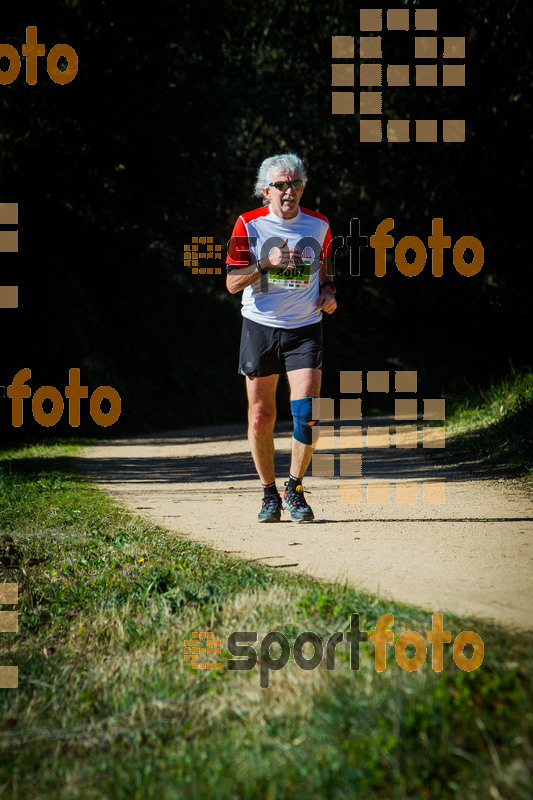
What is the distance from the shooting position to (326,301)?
5711mm

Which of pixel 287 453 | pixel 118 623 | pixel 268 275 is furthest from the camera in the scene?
pixel 287 453

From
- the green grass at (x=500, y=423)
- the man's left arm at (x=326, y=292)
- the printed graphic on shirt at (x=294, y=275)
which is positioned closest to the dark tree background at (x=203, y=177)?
the green grass at (x=500, y=423)

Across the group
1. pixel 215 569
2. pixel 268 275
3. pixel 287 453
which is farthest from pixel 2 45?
pixel 215 569

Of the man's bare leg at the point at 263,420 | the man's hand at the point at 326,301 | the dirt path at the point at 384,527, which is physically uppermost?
the man's hand at the point at 326,301

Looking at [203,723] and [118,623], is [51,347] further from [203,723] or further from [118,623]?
[203,723]

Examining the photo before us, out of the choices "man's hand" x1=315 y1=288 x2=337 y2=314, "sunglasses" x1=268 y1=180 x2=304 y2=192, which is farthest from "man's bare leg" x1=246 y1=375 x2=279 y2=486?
"sunglasses" x1=268 y1=180 x2=304 y2=192

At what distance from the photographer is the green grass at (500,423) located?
317 inches

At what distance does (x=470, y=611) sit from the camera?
10.9 ft

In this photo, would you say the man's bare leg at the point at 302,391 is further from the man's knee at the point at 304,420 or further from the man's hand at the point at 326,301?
the man's hand at the point at 326,301

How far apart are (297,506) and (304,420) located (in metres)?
0.57

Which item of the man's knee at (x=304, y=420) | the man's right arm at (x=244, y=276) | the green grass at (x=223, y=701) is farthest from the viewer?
the man's knee at (x=304, y=420)

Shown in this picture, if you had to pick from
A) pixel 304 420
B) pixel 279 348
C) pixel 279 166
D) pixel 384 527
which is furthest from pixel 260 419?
pixel 279 166

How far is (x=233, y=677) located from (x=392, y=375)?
929 inches

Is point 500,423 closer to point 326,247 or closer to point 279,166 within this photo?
point 326,247
